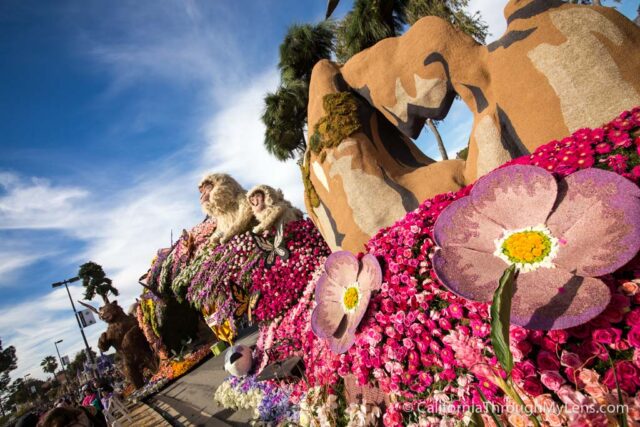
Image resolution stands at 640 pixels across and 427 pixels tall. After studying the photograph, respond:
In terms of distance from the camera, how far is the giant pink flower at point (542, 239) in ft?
3.94

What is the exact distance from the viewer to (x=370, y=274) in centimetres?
204

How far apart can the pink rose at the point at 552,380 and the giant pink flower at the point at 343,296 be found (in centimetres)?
88

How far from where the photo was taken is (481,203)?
1.68m

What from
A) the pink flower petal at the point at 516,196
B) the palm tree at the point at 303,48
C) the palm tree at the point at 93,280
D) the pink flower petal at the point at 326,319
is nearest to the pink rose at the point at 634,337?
the pink flower petal at the point at 516,196

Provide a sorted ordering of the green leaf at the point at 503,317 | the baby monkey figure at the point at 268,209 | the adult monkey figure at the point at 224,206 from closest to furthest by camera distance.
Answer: the green leaf at the point at 503,317 → the baby monkey figure at the point at 268,209 → the adult monkey figure at the point at 224,206

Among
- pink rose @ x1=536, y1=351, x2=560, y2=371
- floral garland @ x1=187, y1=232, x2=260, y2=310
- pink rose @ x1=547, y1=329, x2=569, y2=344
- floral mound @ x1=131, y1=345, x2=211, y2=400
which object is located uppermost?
floral garland @ x1=187, y1=232, x2=260, y2=310

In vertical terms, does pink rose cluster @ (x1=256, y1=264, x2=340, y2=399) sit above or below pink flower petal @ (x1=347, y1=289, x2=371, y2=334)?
below

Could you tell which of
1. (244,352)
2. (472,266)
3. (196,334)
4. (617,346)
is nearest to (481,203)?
(472,266)

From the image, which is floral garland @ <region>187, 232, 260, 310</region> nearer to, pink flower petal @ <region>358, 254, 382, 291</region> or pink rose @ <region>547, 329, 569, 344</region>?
pink flower petal @ <region>358, 254, 382, 291</region>

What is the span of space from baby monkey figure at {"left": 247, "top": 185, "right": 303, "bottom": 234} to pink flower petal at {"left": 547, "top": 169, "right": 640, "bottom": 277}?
3.74m

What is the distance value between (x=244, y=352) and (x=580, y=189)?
4.88 metres

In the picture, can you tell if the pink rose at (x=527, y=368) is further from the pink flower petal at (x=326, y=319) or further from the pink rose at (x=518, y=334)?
the pink flower petal at (x=326, y=319)

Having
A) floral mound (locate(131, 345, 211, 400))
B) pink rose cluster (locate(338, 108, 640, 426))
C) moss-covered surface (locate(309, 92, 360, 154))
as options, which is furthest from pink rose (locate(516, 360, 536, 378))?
floral mound (locate(131, 345, 211, 400))

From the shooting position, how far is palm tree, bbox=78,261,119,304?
103 feet
